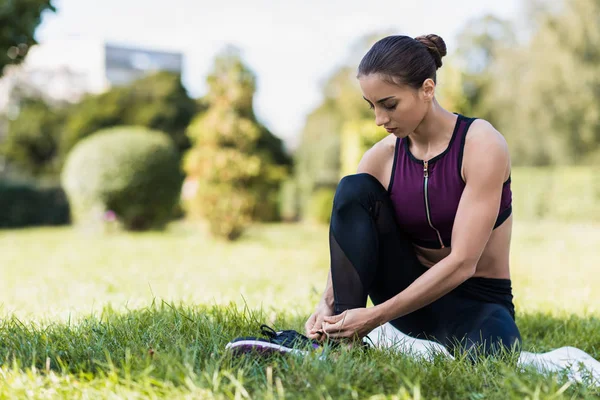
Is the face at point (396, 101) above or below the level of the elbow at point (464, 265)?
above

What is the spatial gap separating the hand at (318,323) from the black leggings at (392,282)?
6 cm

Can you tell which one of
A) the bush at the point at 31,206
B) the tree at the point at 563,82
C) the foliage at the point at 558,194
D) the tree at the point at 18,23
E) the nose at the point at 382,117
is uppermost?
the tree at the point at 563,82

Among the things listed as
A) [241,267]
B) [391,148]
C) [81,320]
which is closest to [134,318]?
[81,320]

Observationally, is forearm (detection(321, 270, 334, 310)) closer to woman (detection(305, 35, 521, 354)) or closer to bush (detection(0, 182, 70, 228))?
woman (detection(305, 35, 521, 354))

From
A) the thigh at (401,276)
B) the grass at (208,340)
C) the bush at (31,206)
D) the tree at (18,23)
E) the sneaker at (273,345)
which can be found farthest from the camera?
the bush at (31,206)

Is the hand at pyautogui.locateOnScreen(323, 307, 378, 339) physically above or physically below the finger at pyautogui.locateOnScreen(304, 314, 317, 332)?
above

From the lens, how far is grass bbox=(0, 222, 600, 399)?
191 cm

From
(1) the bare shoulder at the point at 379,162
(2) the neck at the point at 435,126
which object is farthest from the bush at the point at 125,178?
(2) the neck at the point at 435,126

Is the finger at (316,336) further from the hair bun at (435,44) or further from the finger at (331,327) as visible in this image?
the hair bun at (435,44)

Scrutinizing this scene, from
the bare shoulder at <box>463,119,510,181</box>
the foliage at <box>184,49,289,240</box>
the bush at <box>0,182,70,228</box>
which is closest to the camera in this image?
the bare shoulder at <box>463,119,510,181</box>

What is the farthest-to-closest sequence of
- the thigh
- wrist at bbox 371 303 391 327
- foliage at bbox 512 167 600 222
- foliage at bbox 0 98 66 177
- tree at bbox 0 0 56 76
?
foliage at bbox 0 98 66 177
foliage at bbox 512 167 600 222
tree at bbox 0 0 56 76
the thigh
wrist at bbox 371 303 391 327

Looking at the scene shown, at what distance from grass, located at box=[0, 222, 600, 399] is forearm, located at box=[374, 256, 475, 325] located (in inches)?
7.1

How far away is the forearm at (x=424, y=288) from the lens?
246cm

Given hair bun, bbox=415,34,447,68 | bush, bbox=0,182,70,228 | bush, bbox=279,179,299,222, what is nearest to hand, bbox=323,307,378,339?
hair bun, bbox=415,34,447,68
